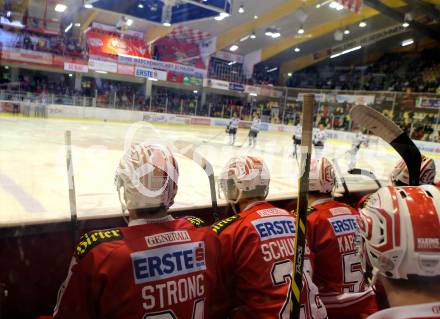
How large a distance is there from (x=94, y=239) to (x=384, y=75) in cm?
375

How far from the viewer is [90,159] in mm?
4492

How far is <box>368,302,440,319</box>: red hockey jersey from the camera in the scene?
0.59 metres

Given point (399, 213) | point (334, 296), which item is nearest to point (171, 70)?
point (334, 296)

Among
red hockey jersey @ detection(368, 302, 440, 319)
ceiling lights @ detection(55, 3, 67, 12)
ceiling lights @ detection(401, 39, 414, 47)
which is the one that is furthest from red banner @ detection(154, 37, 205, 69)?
ceiling lights @ detection(401, 39, 414, 47)

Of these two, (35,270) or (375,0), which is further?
(375,0)

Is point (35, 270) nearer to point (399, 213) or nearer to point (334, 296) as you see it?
point (334, 296)

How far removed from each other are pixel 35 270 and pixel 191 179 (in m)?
2.54

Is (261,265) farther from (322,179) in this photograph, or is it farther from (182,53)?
(182,53)

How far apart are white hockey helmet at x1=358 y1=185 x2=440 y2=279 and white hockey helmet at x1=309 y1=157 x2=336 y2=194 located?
99 cm

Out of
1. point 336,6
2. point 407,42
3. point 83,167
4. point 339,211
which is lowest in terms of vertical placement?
point 83,167

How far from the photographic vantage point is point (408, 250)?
0.63 m

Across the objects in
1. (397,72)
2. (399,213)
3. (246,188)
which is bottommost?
(246,188)

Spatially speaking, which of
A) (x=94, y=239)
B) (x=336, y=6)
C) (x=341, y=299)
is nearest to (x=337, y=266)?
(x=341, y=299)

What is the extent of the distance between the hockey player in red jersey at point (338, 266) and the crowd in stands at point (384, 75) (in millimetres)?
1332
